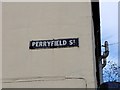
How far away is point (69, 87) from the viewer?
1025 centimetres

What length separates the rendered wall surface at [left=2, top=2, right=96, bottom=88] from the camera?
1027 cm

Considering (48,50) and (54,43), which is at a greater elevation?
(54,43)

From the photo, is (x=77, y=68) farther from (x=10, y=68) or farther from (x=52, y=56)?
(x=10, y=68)

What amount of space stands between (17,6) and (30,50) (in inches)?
54.5

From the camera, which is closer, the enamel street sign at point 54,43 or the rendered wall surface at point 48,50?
the rendered wall surface at point 48,50

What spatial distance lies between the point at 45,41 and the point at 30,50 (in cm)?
47

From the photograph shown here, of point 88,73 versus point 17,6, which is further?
point 17,6

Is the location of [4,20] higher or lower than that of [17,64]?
higher

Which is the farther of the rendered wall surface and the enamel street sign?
the enamel street sign

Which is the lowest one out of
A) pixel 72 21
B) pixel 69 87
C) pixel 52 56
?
pixel 69 87

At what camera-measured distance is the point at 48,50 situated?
34.5 ft

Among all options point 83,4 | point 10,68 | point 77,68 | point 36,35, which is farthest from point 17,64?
point 83,4

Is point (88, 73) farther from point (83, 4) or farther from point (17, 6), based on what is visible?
point (17, 6)

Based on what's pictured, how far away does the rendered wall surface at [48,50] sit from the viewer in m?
10.3
